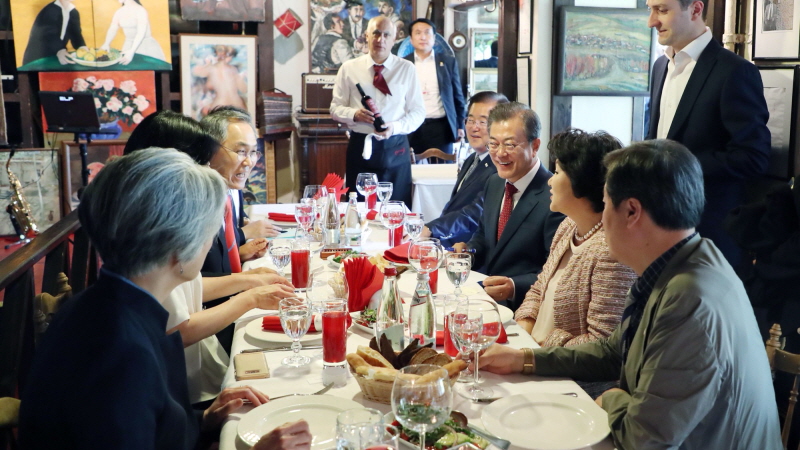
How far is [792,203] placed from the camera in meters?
2.49

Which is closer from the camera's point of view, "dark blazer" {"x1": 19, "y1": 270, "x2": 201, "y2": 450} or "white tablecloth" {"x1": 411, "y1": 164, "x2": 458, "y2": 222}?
"dark blazer" {"x1": 19, "y1": 270, "x2": 201, "y2": 450}

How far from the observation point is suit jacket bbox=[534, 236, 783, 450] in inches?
56.9

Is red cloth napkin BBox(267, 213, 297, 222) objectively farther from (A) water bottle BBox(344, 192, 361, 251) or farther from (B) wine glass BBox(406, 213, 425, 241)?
(B) wine glass BBox(406, 213, 425, 241)

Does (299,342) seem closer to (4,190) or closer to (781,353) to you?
(781,353)

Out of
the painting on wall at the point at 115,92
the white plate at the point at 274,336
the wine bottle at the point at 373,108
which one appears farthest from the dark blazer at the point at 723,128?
the painting on wall at the point at 115,92

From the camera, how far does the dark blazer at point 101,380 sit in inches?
50.1

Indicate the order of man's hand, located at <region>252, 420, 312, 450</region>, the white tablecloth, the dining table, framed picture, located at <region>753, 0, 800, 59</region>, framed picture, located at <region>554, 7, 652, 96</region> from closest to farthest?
man's hand, located at <region>252, 420, 312, 450</region> → the dining table → framed picture, located at <region>753, 0, 800, 59</region> → framed picture, located at <region>554, 7, 652, 96</region> → the white tablecloth

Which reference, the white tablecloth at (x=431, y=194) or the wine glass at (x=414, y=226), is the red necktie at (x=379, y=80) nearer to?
the white tablecloth at (x=431, y=194)

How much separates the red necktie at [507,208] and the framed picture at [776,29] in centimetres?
120

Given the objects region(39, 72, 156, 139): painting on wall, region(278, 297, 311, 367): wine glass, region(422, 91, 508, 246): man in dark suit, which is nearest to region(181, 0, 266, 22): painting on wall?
region(39, 72, 156, 139): painting on wall

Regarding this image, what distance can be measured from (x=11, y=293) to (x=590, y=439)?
1721mm

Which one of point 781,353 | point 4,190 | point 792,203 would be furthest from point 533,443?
point 4,190

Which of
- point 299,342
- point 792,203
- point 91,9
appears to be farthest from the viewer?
point 91,9

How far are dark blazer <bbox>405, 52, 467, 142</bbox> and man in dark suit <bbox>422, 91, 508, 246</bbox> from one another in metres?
2.66
